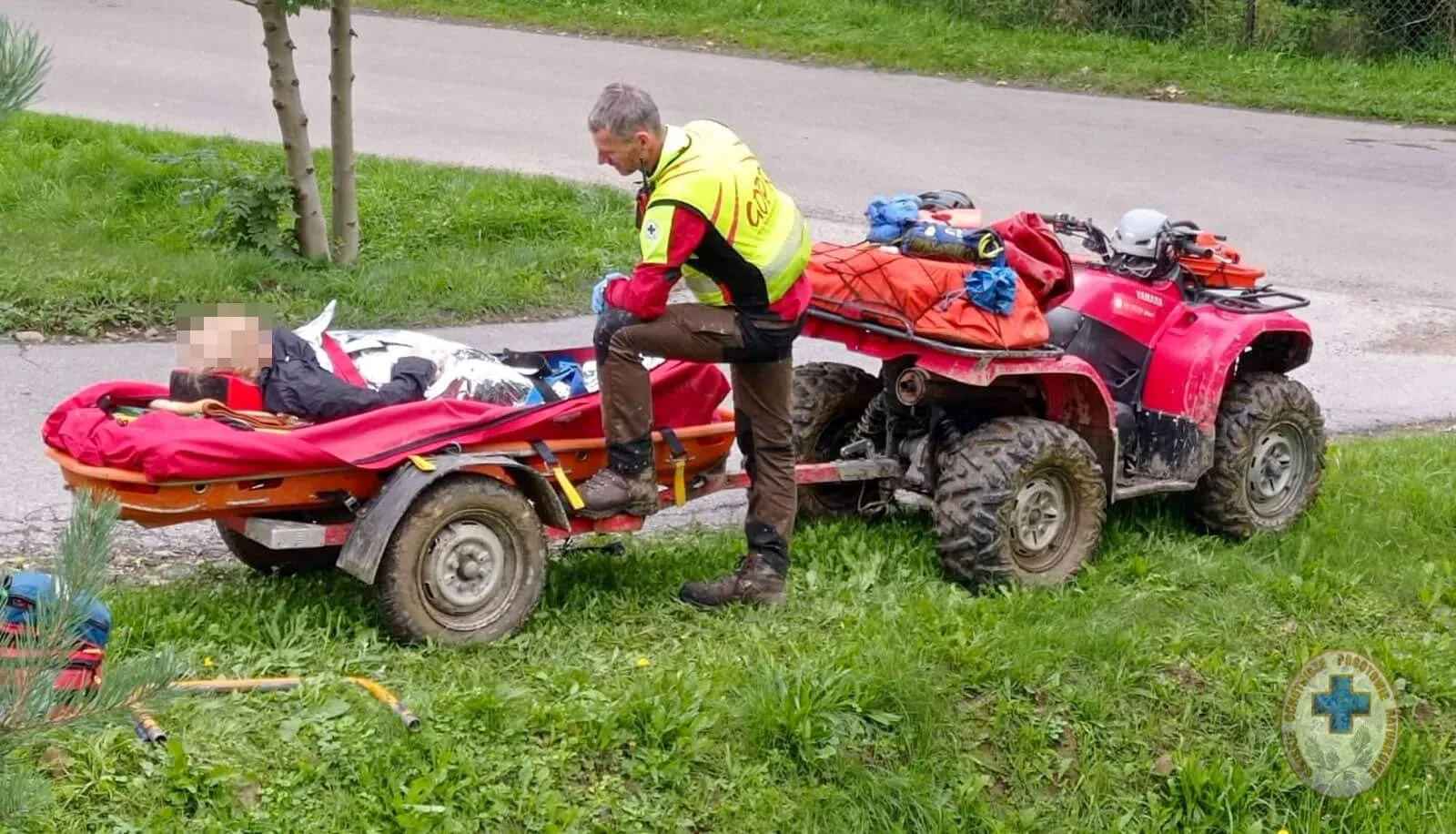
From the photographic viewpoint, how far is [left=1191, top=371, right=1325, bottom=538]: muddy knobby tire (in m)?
6.59

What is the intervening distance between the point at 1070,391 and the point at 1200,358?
0.54 metres

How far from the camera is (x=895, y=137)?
14.0 metres

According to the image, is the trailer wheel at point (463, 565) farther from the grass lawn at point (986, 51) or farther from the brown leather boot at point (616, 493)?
the grass lawn at point (986, 51)

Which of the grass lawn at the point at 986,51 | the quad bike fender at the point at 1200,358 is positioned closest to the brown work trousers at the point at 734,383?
the quad bike fender at the point at 1200,358

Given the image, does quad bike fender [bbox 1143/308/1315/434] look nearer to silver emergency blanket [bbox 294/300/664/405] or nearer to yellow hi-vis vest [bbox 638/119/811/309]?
yellow hi-vis vest [bbox 638/119/811/309]

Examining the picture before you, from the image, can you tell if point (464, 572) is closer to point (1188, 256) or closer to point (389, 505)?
point (389, 505)

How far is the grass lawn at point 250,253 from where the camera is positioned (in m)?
8.91

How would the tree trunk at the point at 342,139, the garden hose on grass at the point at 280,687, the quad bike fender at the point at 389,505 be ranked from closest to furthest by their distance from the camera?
the garden hose on grass at the point at 280,687 → the quad bike fender at the point at 389,505 → the tree trunk at the point at 342,139

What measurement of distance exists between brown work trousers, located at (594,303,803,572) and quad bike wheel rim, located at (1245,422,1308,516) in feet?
6.79

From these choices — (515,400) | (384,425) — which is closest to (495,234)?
(515,400)

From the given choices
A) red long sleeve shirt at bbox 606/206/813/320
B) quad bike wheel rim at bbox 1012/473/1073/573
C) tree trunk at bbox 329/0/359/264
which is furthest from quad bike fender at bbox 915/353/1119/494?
tree trunk at bbox 329/0/359/264

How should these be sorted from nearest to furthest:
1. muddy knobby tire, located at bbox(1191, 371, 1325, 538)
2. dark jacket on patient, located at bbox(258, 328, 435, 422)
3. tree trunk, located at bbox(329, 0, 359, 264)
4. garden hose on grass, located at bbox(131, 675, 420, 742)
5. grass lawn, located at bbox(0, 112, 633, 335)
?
1. garden hose on grass, located at bbox(131, 675, 420, 742)
2. dark jacket on patient, located at bbox(258, 328, 435, 422)
3. muddy knobby tire, located at bbox(1191, 371, 1325, 538)
4. grass lawn, located at bbox(0, 112, 633, 335)
5. tree trunk, located at bbox(329, 0, 359, 264)

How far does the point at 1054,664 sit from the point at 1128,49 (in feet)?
41.8

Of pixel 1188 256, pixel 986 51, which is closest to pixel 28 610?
pixel 1188 256
